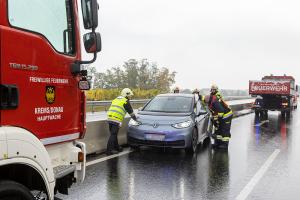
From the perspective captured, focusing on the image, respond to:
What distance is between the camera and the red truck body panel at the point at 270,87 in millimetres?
24016

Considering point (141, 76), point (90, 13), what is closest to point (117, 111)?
point (90, 13)

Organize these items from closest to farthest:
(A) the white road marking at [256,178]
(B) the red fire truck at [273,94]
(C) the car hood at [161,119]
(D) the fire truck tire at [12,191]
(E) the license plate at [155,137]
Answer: (D) the fire truck tire at [12,191], (A) the white road marking at [256,178], (E) the license plate at [155,137], (C) the car hood at [161,119], (B) the red fire truck at [273,94]

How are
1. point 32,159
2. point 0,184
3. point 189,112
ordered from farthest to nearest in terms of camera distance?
point 189,112, point 32,159, point 0,184

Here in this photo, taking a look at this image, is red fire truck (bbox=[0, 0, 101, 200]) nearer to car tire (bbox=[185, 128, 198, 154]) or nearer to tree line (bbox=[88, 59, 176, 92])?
car tire (bbox=[185, 128, 198, 154])

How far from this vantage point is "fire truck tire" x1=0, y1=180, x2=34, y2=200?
2.91 m

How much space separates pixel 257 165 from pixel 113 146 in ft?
11.4

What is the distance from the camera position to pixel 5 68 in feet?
9.96

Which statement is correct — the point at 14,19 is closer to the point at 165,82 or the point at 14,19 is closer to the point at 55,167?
the point at 55,167

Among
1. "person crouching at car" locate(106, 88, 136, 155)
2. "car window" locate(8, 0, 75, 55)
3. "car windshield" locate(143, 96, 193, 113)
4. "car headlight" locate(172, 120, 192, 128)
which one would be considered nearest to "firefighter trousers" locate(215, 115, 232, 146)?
"car windshield" locate(143, 96, 193, 113)

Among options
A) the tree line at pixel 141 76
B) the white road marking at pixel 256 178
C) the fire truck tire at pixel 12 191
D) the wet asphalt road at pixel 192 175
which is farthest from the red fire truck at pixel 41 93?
the tree line at pixel 141 76

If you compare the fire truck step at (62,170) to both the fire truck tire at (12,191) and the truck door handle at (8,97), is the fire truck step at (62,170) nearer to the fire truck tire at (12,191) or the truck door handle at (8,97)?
the fire truck tire at (12,191)

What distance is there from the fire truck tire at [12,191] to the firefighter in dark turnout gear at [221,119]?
8.30m

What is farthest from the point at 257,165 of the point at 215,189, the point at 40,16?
the point at 40,16

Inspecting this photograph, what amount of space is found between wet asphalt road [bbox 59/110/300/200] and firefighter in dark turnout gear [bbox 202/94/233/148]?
0.34 meters
